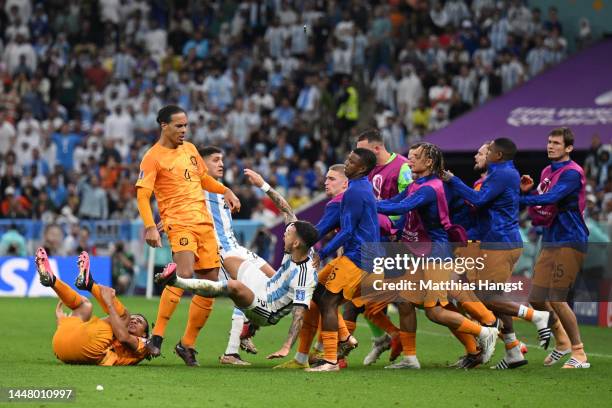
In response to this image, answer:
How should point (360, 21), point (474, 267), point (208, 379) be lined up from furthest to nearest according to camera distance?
point (360, 21), point (474, 267), point (208, 379)

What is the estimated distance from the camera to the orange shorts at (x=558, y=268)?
12469 mm

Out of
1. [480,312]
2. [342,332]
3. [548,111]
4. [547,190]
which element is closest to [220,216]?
[342,332]

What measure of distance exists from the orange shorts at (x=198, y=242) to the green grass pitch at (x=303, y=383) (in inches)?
40.2

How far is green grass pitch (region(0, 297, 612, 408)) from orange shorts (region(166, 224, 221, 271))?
1020 millimetres

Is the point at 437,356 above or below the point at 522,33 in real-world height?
below

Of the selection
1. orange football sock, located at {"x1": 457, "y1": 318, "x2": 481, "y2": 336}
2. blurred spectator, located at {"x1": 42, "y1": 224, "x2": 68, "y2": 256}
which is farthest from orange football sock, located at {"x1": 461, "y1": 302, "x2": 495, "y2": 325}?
blurred spectator, located at {"x1": 42, "y1": 224, "x2": 68, "y2": 256}

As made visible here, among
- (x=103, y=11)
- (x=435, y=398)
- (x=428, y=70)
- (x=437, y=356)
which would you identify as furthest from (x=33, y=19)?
(x=435, y=398)

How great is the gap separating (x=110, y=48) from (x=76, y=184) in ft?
19.6

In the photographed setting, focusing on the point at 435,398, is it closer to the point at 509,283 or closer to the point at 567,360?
the point at 509,283

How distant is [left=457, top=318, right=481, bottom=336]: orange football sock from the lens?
1168 centimetres

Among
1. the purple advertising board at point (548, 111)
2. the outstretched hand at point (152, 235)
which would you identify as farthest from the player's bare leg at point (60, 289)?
the purple advertising board at point (548, 111)

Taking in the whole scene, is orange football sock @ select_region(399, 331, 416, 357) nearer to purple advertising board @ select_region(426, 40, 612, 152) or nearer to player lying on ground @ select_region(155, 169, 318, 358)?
player lying on ground @ select_region(155, 169, 318, 358)

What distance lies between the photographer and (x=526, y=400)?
970 centimetres

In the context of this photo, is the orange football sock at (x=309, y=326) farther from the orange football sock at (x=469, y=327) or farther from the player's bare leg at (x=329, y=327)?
the orange football sock at (x=469, y=327)
